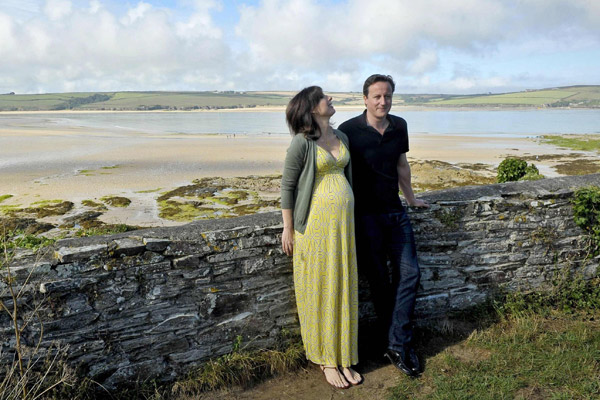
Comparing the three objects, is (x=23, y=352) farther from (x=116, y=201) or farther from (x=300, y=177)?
(x=116, y=201)

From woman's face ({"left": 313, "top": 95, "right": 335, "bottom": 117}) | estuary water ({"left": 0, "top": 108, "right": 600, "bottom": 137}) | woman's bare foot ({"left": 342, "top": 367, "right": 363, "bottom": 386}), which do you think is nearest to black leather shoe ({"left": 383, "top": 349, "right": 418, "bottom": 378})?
woman's bare foot ({"left": 342, "top": 367, "right": 363, "bottom": 386})

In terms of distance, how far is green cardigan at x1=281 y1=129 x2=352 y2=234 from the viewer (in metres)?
3.30

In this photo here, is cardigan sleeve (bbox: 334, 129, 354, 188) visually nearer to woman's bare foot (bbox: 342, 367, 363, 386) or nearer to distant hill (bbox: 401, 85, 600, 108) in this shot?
woman's bare foot (bbox: 342, 367, 363, 386)

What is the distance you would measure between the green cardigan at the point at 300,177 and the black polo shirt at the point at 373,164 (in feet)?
1.50

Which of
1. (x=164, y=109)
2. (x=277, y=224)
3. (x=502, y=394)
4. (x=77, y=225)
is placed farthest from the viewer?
(x=164, y=109)

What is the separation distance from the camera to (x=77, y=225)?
1180cm

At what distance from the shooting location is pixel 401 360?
12.0 ft

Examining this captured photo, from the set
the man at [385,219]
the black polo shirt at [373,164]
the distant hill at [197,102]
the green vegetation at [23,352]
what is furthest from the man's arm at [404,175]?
the distant hill at [197,102]

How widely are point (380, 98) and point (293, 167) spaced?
2.92 ft

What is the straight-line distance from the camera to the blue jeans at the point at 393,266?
367 centimetres

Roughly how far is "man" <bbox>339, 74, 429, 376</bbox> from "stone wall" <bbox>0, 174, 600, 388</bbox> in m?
0.41

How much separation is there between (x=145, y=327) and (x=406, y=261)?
6.82ft

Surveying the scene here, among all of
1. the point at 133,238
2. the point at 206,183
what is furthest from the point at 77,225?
the point at 133,238

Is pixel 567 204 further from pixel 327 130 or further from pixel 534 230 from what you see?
pixel 327 130
